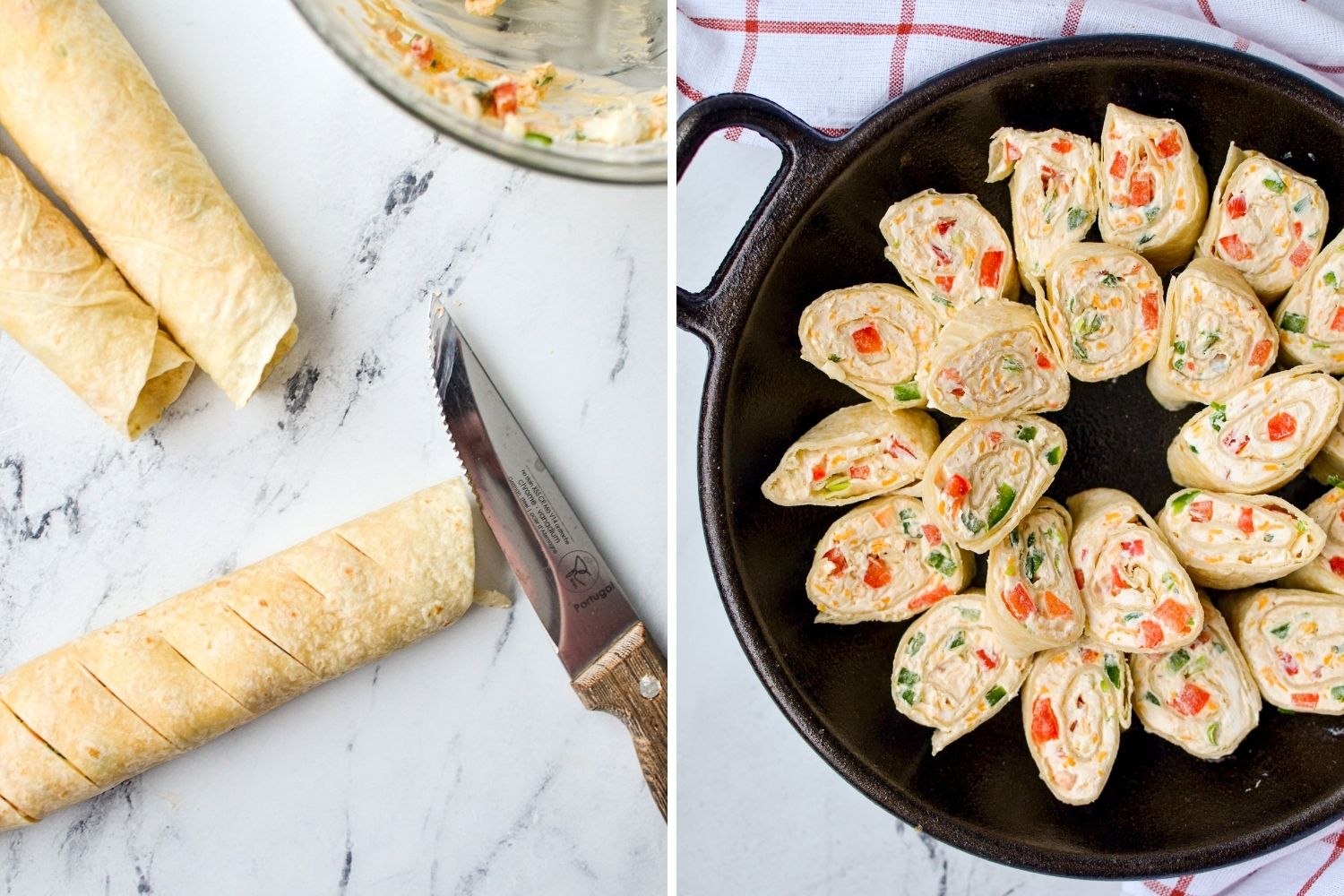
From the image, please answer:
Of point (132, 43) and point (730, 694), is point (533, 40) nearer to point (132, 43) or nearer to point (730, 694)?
point (132, 43)

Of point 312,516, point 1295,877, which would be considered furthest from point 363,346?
point 1295,877

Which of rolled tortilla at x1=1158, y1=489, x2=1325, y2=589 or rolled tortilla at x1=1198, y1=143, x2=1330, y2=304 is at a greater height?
rolled tortilla at x1=1198, y1=143, x2=1330, y2=304

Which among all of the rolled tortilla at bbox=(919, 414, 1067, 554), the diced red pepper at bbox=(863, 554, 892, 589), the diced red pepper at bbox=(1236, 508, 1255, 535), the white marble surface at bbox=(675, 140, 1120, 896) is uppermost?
the rolled tortilla at bbox=(919, 414, 1067, 554)

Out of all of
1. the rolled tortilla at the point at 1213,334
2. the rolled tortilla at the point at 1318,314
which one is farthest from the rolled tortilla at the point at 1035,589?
the rolled tortilla at the point at 1318,314

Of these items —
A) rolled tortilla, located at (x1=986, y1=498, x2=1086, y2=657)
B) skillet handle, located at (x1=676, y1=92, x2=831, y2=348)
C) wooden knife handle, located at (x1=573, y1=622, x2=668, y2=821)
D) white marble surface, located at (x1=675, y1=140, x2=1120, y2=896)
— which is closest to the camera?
skillet handle, located at (x1=676, y1=92, x2=831, y2=348)

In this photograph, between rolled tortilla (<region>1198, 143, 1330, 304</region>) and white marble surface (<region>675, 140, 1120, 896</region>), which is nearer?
rolled tortilla (<region>1198, 143, 1330, 304</region>)

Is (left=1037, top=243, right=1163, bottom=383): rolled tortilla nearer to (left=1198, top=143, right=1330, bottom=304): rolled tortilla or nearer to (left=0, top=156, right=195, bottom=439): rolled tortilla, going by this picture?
(left=1198, top=143, right=1330, bottom=304): rolled tortilla

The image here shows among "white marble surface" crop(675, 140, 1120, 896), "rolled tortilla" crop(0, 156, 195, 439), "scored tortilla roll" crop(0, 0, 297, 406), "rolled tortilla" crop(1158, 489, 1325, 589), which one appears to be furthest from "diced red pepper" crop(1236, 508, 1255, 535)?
"rolled tortilla" crop(0, 156, 195, 439)

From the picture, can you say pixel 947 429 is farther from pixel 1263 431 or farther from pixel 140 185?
pixel 140 185
